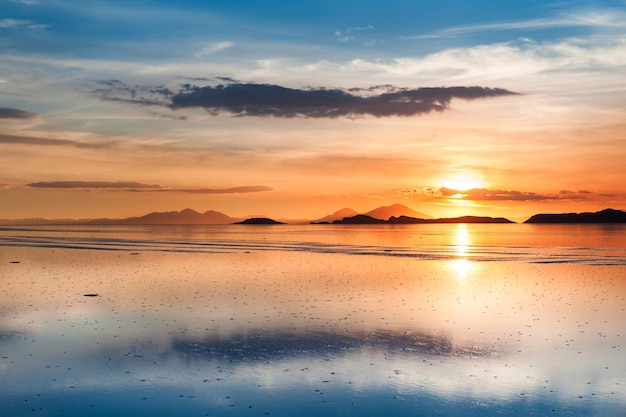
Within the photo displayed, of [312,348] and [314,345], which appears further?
[314,345]

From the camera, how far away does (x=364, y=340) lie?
62.3 ft

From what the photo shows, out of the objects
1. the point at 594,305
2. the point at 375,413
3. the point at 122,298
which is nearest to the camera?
the point at 375,413

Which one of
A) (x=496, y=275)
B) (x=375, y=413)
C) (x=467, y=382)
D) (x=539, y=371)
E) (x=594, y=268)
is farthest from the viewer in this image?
(x=594, y=268)

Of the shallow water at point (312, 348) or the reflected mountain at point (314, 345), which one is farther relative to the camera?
the reflected mountain at point (314, 345)

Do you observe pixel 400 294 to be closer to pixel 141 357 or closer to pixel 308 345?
pixel 308 345

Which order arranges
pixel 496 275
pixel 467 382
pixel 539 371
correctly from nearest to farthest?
pixel 467 382 < pixel 539 371 < pixel 496 275

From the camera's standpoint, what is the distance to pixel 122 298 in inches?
1152

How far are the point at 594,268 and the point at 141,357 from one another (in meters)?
39.9

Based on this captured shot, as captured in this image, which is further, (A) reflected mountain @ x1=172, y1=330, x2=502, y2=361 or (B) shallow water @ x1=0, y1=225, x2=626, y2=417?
(A) reflected mountain @ x1=172, y1=330, x2=502, y2=361

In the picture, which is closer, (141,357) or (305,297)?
(141,357)

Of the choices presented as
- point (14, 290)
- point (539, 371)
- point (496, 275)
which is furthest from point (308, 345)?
point (496, 275)

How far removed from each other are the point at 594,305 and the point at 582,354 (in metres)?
10.9

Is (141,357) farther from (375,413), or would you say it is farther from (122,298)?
(122,298)

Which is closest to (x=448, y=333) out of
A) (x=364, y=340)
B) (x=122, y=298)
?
(x=364, y=340)
